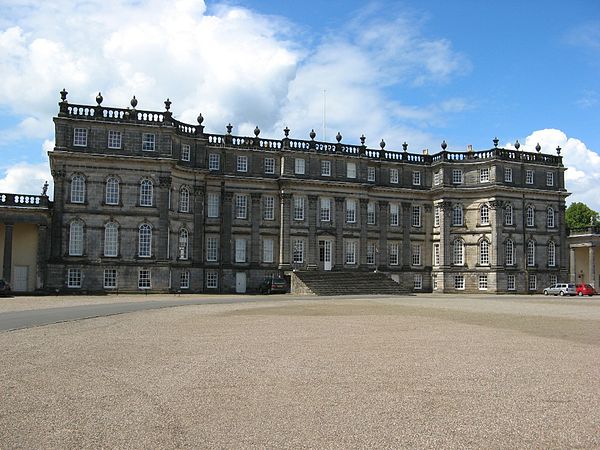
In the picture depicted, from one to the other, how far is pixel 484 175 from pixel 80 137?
37.4 metres

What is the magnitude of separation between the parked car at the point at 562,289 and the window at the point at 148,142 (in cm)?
3869

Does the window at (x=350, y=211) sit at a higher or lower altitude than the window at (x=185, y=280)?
higher

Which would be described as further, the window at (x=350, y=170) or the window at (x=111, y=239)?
the window at (x=350, y=170)

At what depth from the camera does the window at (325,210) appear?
190ft

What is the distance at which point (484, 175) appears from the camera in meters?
61.4

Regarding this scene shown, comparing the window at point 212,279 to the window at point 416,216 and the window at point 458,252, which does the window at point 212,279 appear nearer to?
the window at point 416,216

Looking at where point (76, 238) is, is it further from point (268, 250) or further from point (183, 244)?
point (268, 250)

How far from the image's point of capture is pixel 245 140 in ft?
185

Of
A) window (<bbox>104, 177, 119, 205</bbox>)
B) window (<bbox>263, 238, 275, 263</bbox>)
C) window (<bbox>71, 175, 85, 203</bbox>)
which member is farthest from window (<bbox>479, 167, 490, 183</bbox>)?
window (<bbox>71, 175, 85, 203</bbox>)

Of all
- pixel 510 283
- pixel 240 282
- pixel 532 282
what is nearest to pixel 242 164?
pixel 240 282

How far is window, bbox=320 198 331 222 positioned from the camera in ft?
190

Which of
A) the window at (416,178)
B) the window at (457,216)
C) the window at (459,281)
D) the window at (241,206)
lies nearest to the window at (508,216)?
the window at (457,216)

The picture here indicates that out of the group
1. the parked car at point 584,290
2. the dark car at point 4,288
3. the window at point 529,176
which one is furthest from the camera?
the window at point 529,176

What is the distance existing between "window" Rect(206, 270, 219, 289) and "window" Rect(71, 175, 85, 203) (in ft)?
40.5
